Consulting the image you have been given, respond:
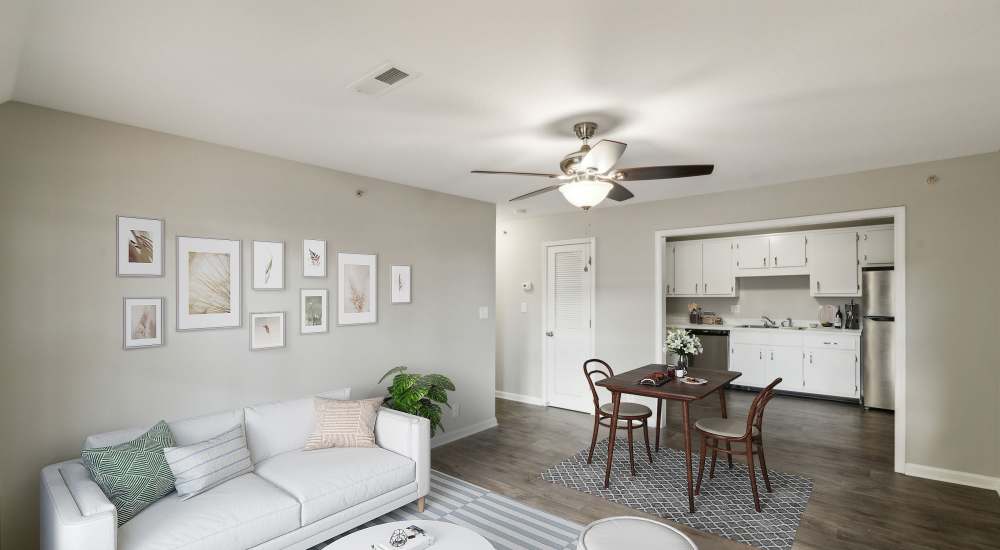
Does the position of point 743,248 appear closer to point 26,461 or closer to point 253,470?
point 253,470

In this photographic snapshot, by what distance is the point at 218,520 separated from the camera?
229 cm

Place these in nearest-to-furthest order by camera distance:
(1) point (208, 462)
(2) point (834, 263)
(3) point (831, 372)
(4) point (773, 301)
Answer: (1) point (208, 462) < (3) point (831, 372) < (2) point (834, 263) < (4) point (773, 301)

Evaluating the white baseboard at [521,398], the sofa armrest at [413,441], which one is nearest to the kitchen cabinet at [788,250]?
the white baseboard at [521,398]

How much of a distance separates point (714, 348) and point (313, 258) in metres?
6.04

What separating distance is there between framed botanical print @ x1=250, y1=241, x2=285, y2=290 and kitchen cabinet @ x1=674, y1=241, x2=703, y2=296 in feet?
19.9

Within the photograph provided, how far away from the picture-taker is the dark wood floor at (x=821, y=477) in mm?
2904

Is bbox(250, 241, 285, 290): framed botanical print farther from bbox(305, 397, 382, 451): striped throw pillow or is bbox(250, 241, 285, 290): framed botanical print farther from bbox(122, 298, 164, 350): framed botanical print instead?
bbox(305, 397, 382, 451): striped throw pillow

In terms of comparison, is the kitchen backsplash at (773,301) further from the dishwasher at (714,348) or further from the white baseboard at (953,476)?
the white baseboard at (953,476)

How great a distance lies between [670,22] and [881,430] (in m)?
5.49

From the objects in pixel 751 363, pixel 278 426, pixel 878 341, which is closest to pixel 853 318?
pixel 878 341

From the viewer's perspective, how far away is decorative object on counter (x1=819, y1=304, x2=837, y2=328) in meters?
6.66

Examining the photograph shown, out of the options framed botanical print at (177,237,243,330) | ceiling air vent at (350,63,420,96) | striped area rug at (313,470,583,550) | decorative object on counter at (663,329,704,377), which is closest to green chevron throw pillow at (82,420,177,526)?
framed botanical print at (177,237,243,330)

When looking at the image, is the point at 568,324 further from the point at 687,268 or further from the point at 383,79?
the point at 383,79

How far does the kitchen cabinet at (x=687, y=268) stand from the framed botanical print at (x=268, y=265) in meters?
6.06
